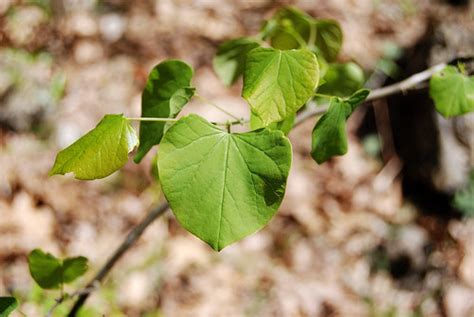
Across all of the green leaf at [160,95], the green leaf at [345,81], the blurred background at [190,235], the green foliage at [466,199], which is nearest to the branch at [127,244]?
the green leaf at [160,95]

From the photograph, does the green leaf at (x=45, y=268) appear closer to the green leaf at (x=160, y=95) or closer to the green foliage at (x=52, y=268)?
the green foliage at (x=52, y=268)

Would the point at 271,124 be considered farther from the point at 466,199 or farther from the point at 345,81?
the point at 466,199

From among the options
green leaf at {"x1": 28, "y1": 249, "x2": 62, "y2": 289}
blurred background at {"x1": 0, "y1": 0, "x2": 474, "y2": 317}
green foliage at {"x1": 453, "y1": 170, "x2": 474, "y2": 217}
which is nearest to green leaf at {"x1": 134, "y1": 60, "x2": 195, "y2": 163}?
green leaf at {"x1": 28, "y1": 249, "x2": 62, "y2": 289}

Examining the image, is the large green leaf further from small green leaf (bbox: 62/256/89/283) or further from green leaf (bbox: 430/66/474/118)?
small green leaf (bbox: 62/256/89/283)

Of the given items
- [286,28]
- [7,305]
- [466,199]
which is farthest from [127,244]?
[466,199]

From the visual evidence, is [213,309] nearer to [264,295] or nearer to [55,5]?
[264,295]

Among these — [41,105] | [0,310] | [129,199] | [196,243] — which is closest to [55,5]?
[41,105]
